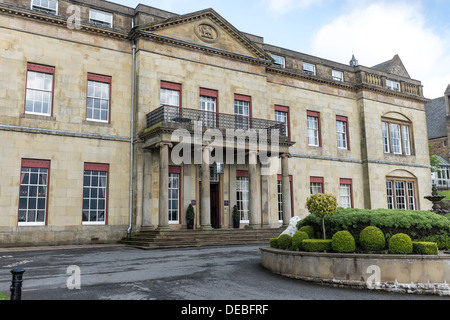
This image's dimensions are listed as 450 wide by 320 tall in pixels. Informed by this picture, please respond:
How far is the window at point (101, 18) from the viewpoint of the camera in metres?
20.5

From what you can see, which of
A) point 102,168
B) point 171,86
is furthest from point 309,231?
point 171,86

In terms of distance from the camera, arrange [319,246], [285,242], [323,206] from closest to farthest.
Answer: [319,246] → [323,206] → [285,242]

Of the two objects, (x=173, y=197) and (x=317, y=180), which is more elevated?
(x=317, y=180)

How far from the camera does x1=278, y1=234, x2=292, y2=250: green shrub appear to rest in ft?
35.9

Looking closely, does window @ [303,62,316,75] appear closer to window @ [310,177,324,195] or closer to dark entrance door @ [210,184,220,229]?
window @ [310,177,324,195]

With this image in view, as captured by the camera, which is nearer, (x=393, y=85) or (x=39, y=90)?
Answer: (x=39, y=90)

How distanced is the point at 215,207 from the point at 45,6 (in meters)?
13.6

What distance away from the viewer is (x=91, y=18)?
20422mm

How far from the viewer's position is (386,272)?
337 inches

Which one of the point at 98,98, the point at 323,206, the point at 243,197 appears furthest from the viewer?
the point at 243,197

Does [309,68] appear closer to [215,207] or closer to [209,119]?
[209,119]
